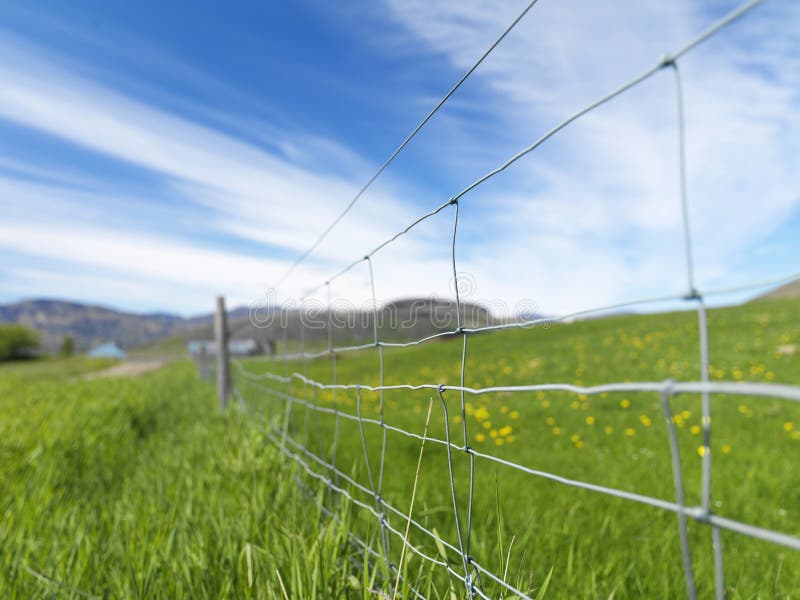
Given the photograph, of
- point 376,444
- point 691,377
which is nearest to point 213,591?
point 376,444

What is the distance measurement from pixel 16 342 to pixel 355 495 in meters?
75.6

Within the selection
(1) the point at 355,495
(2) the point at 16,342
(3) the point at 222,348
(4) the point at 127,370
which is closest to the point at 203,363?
(3) the point at 222,348

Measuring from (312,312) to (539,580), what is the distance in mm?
2125

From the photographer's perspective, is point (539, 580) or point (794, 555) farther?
point (794, 555)

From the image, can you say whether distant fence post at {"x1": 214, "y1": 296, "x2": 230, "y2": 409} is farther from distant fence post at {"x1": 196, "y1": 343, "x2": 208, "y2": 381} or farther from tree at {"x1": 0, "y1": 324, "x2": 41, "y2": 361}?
tree at {"x1": 0, "y1": 324, "x2": 41, "y2": 361}

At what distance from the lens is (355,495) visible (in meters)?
2.22

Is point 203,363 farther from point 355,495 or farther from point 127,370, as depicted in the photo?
point 127,370

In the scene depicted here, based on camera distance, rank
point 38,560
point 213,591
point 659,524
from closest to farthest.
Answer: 1. point 213,591
2. point 38,560
3. point 659,524

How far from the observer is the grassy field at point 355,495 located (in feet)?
5.62

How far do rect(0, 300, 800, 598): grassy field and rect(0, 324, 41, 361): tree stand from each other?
67067 mm

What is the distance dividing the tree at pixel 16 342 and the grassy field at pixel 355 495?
220 ft

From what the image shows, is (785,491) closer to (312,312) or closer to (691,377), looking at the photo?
(312,312)

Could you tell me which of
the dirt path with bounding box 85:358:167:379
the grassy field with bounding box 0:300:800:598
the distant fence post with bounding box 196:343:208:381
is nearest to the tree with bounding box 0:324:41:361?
the dirt path with bounding box 85:358:167:379

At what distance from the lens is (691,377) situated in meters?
7.94
